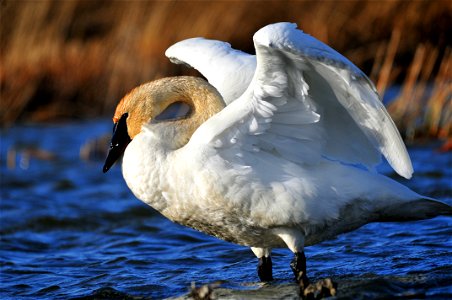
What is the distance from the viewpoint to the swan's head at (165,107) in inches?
225

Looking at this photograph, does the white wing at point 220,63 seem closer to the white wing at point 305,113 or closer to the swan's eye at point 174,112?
the white wing at point 305,113

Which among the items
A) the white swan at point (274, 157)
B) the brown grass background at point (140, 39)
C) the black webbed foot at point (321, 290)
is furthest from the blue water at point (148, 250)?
the brown grass background at point (140, 39)

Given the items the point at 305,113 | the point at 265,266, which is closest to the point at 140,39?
the point at 265,266

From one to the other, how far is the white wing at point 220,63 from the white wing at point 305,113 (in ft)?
3.83

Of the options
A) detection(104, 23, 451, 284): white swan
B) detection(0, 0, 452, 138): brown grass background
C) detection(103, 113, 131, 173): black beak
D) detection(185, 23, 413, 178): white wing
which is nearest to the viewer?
detection(185, 23, 413, 178): white wing

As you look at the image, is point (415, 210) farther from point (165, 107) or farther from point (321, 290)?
point (165, 107)

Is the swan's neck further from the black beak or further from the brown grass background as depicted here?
the brown grass background

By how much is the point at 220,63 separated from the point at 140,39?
906 centimetres

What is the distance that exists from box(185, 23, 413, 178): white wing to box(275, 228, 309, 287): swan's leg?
0.44 meters

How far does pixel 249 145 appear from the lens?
5547 millimetres

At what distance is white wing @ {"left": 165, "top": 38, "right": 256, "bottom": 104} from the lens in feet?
22.2

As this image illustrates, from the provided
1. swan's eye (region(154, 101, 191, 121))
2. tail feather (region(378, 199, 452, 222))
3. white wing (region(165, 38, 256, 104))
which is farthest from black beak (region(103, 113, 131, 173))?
swan's eye (region(154, 101, 191, 121))

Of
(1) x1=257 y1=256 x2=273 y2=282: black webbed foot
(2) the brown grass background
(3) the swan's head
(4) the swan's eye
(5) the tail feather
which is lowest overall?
(1) x1=257 y1=256 x2=273 y2=282: black webbed foot

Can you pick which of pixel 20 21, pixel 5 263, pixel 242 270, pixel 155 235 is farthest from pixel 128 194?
pixel 20 21
